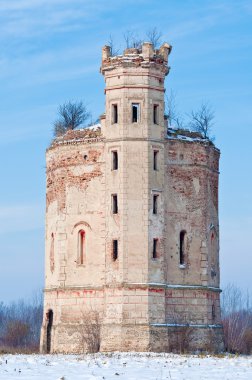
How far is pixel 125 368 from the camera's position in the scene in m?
25.7

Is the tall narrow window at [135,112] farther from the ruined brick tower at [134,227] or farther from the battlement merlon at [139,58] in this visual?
the battlement merlon at [139,58]

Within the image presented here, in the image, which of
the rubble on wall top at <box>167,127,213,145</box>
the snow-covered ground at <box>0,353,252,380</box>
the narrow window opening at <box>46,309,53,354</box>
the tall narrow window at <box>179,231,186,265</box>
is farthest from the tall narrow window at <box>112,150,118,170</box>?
the snow-covered ground at <box>0,353,252,380</box>

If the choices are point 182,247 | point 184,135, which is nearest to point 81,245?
point 182,247

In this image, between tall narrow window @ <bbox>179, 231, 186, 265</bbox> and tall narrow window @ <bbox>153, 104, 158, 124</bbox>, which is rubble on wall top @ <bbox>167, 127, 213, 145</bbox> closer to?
tall narrow window @ <bbox>153, 104, 158, 124</bbox>

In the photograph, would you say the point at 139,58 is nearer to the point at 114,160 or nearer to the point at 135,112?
the point at 135,112

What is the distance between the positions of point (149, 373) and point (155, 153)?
1482 cm

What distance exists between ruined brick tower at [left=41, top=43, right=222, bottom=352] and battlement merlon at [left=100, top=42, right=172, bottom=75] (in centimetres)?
4

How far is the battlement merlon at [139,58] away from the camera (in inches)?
1479

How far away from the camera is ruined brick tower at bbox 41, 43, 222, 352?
119 ft

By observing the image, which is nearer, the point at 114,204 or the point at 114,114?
the point at 114,204

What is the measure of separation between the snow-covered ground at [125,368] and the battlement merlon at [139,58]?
1286cm

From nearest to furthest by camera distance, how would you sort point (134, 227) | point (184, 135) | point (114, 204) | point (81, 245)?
point (134, 227)
point (114, 204)
point (81, 245)
point (184, 135)

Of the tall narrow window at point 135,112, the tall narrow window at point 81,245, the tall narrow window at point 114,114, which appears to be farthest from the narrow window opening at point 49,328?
the tall narrow window at point 135,112

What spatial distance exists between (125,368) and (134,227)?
11495mm
